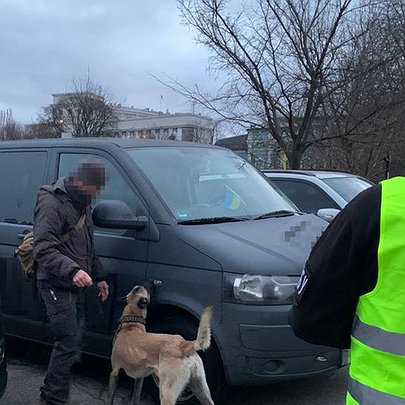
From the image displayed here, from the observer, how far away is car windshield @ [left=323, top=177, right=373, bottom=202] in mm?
7992

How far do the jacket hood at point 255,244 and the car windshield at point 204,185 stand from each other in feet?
0.76

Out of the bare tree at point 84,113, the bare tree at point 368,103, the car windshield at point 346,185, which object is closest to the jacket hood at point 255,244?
the car windshield at point 346,185

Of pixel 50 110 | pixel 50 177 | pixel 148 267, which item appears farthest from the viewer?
pixel 50 110

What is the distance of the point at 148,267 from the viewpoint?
422cm

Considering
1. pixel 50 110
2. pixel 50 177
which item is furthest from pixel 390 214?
pixel 50 110

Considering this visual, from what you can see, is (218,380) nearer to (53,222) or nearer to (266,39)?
(53,222)

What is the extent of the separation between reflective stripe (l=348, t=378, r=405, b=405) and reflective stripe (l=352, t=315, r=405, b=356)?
11 cm

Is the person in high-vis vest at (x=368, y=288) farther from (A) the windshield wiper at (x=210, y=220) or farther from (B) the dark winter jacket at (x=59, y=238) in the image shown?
(A) the windshield wiper at (x=210, y=220)

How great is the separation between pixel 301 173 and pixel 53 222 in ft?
16.6

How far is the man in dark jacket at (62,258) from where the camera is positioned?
3887 millimetres

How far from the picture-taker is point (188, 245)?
3998mm

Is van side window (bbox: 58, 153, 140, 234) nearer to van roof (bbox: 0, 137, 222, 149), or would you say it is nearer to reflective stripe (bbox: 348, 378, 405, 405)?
van roof (bbox: 0, 137, 222, 149)

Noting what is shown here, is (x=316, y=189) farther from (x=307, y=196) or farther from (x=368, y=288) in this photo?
(x=368, y=288)

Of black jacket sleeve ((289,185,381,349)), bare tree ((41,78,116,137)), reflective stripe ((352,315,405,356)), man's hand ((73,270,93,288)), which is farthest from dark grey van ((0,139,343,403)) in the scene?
bare tree ((41,78,116,137))
